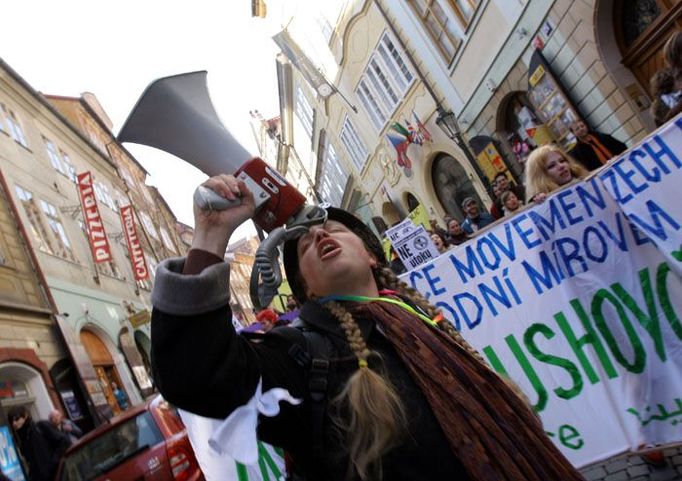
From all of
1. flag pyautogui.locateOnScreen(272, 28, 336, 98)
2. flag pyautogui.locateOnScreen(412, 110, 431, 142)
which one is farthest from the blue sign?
flag pyautogui.locateOnScreen(272, 28, 336, 98)

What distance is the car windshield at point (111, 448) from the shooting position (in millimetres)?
5332

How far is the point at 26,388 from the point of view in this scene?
491 inches

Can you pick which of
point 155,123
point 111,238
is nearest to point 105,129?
point 111,238

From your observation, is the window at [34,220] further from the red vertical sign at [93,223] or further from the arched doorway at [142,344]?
the arched doorway at [142,344]


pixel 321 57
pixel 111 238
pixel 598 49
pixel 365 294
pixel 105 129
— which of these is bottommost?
pixel 365 294

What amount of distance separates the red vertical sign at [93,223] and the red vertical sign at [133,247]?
3.55 metres

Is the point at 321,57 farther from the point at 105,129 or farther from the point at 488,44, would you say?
the point at 105,129

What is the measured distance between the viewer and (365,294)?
1.90m

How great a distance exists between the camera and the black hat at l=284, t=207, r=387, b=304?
6.75 feet

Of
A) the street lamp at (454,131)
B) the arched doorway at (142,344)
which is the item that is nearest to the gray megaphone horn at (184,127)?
the street lamp at (454,131)

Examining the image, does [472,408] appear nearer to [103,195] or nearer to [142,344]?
[142,344]

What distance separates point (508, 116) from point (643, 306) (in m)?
10.1

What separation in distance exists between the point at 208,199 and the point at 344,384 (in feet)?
1.95

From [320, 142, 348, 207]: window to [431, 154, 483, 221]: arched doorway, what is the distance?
11.4 m
